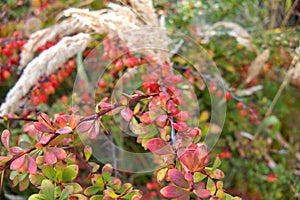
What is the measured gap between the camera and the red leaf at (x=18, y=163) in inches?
20.5

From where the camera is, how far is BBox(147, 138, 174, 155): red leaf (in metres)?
0.53

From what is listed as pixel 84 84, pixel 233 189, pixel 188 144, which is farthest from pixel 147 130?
pixel 233 189

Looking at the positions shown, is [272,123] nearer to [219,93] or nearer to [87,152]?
[219,93]

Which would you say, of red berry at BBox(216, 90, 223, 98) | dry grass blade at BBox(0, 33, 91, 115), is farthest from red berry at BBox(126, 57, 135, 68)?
red berry at BBox(216, 90, 223, 98)

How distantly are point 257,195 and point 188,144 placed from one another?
68cm

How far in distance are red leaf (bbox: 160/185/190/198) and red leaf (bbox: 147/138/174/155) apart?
0.05m

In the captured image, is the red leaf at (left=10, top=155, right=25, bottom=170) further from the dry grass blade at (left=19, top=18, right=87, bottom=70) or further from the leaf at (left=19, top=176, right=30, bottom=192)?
the dry grass blade at (left=19, top=18, right=87, bottom=70)

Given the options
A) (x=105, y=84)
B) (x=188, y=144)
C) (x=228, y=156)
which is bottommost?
(x=228, y=156)

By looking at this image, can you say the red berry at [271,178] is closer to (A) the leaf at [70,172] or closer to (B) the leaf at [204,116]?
(B) the leaf at [204,116]

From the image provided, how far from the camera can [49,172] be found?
55 cm

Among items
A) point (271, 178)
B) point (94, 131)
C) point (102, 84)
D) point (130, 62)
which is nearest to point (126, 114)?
point (94, 131)

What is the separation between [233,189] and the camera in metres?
1.18

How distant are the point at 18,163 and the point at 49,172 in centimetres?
5

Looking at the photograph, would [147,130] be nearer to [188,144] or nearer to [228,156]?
[188,144]
